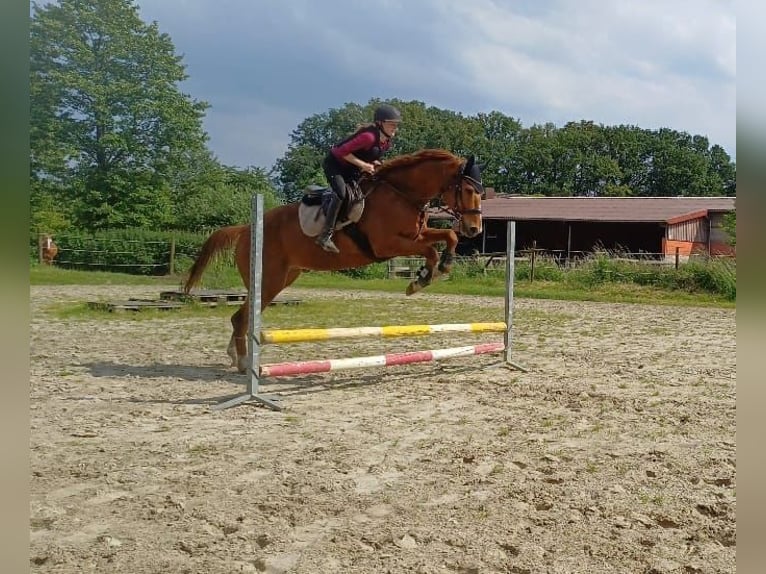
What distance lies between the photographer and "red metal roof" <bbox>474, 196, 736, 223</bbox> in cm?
3066

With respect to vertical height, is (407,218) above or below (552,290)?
above

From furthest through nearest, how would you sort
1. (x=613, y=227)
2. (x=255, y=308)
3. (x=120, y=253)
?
(x=613, y=227), (x=120, y=253), (x=255, y=308)

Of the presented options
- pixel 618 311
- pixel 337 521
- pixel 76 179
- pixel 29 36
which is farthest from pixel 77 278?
pixel 29 36

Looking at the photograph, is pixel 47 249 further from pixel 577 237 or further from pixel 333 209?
pixel 577 237

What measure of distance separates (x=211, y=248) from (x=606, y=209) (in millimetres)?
29297

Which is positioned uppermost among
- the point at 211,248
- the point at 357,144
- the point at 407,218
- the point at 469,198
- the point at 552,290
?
the point at 357,144

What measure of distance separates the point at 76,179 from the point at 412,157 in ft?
102

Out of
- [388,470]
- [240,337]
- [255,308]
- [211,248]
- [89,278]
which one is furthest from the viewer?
[89,278]

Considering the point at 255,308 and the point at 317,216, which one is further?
the point at 317,216

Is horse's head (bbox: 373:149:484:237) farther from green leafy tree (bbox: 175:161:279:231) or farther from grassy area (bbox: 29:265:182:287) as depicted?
green leafy tree (bbox: 175:161:279:231)

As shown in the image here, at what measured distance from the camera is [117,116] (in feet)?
112

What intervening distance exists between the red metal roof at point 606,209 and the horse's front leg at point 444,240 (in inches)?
987

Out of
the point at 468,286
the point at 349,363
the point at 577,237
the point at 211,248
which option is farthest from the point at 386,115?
the point at 577,237

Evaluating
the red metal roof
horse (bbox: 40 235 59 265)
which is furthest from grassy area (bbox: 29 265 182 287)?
the red metal roof
